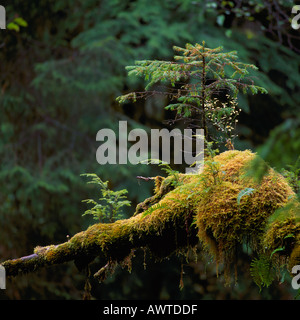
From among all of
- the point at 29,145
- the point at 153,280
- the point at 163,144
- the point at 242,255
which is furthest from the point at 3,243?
the point at 242,255

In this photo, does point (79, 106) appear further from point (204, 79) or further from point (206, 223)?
point (206, 223)

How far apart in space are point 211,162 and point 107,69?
6.23m

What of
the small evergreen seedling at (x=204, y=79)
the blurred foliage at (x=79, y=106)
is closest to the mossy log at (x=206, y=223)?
the small evergreen seedling at (x=204, y=79)

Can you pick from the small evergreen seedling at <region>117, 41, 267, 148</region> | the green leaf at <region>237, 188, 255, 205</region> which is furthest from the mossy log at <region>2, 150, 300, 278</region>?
the small evergreen seedling at <region>117, 41, 267, 148</region>

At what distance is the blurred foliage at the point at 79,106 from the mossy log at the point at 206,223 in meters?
5.31

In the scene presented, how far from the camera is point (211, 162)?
227 centimetres

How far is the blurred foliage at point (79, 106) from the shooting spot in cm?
788

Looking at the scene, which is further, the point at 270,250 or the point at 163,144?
the point at 163,144

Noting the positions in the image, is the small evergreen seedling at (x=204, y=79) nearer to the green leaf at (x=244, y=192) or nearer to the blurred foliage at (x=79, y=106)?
the green leaf at (x=244, y=192)

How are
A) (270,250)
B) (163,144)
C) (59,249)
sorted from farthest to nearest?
(163,144) → (59,249) → (270,250)

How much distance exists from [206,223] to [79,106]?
6.60 meters

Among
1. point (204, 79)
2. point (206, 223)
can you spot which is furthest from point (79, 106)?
point (206, 223)

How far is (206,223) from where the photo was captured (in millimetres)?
2152

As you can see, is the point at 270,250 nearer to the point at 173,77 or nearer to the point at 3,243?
the point at 173,77
